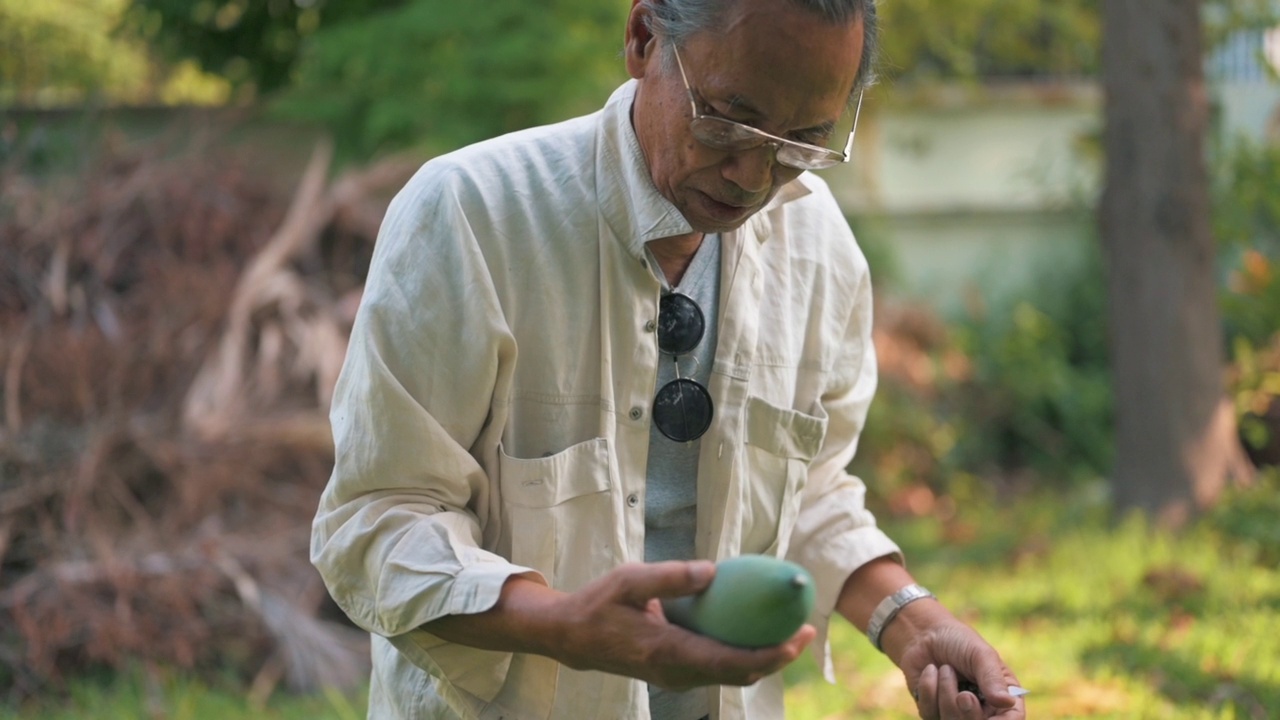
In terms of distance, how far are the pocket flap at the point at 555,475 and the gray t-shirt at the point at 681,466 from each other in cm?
13

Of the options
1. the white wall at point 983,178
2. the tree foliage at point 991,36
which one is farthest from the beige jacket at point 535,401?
the white wall at point 983,178

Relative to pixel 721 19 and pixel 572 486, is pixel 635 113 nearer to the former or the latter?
pixel 721 19

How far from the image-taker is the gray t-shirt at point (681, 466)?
2031mm

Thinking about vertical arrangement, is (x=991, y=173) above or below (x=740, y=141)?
below

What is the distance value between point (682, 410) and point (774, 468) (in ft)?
0.69

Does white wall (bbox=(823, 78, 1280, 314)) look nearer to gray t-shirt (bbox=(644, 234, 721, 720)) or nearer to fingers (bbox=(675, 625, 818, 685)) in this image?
gray t-shirt (bbox=(644, 234, 721, 720))

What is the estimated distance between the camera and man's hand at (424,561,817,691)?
1529 mm

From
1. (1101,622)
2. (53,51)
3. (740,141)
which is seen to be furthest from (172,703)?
(53,51)

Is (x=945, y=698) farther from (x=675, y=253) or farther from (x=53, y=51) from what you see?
(x=53, y=51)

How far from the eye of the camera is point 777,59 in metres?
1.72

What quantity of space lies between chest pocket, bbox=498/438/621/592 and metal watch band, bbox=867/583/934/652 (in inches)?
20.8

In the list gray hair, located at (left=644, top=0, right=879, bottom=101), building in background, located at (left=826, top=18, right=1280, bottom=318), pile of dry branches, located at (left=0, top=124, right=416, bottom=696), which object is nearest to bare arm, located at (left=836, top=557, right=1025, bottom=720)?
gray hair, located at (left=644, top=0, right=879, bottom=101)

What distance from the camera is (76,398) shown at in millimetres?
4977

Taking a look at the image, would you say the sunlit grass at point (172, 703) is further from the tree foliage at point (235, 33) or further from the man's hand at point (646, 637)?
the tree foliage at point (235, 33)
